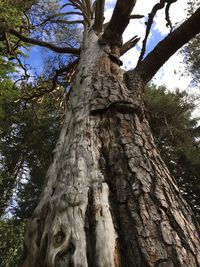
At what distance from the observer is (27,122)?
15.7 meters

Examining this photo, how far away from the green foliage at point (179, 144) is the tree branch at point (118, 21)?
8468 millimetres

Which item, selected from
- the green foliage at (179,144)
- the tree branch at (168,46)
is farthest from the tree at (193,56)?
the tree branch at (168,46)

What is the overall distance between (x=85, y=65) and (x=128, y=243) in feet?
9.93

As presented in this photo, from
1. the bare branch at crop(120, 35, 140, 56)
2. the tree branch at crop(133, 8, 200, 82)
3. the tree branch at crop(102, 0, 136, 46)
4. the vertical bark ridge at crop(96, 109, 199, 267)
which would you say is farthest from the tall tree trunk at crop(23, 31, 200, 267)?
the bare branch at crop(120, 35, 140, 56)

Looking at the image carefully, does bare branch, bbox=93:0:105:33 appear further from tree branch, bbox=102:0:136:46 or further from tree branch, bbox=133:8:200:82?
tree branch, bbox=133:8:200:82

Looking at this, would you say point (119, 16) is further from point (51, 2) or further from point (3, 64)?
point (51, 2)

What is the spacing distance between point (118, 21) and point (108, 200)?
2.87m

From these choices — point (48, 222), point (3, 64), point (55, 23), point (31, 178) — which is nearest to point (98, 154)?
point (48, 222)

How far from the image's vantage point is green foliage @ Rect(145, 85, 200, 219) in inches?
519

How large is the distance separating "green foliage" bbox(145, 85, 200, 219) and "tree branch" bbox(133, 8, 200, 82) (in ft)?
29.5

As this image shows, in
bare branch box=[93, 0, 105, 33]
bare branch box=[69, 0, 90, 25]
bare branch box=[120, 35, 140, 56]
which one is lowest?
bare branch box=[93, 0, 105, 33]

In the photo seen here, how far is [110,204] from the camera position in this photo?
1883mm

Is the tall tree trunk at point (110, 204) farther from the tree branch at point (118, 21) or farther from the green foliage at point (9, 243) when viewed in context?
the green foliage at point (9, 243)

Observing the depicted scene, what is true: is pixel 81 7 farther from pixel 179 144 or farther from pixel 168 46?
pixel 179 144
